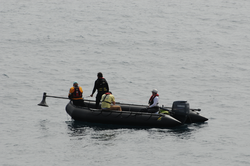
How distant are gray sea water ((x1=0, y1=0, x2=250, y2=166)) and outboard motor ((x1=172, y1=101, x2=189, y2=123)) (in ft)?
1.76

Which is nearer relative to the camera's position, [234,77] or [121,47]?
[234,77]

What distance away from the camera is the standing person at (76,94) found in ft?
51.0

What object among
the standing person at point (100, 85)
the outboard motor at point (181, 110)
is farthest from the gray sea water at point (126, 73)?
the standing person at point (100, 85)

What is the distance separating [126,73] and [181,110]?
13434 millimetres

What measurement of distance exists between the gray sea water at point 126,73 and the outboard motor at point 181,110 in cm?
54

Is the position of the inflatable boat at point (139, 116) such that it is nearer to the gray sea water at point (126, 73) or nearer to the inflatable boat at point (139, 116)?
the inflatable boat at point (139, 116)

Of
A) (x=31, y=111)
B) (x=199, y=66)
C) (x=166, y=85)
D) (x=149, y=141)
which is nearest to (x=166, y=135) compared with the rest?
(x=149, y=141)

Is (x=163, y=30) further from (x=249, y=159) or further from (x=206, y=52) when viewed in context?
(x=249, y=159)

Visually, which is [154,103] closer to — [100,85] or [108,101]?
[108,101]

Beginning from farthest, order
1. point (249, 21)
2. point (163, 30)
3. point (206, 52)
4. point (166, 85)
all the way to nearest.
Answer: point (249, 21) < point (163, 30) < point (206, 52) < point (166, 85)

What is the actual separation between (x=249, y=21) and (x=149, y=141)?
132 feet

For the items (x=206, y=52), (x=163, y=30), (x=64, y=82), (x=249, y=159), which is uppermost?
(x=163, y=30)

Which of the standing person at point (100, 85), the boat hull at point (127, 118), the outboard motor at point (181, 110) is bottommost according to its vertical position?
the boat hull at point (127, 118)

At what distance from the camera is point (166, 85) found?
82.7 feet
